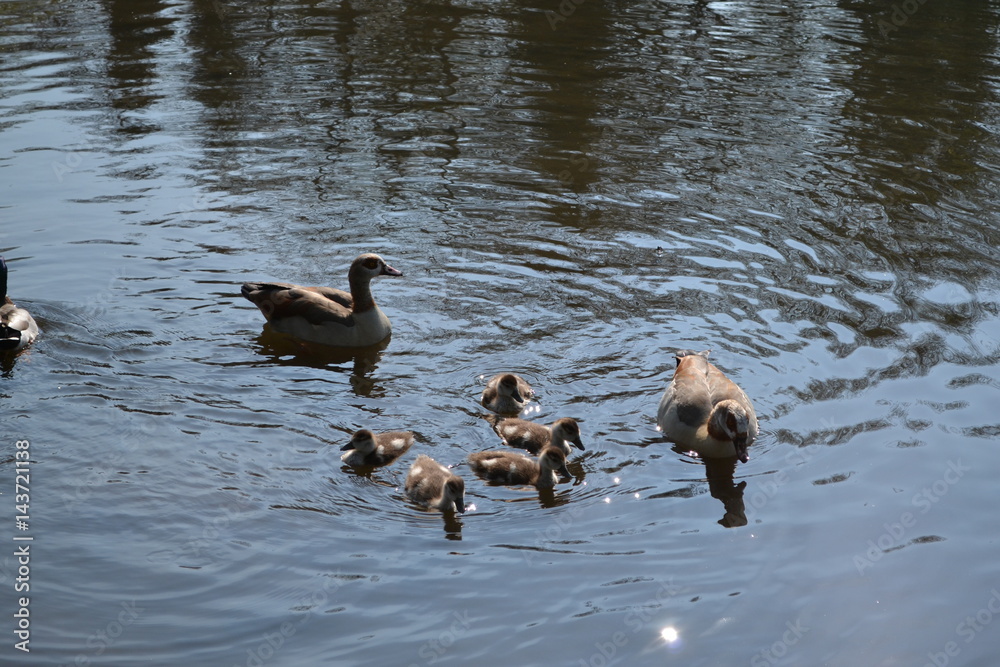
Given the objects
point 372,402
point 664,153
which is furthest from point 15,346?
point 664,153

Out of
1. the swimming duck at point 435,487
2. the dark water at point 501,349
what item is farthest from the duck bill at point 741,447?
the swimming duck at point 435,487

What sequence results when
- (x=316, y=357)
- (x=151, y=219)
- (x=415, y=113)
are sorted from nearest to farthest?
(x=316, y=357) < (x=151, y=219) < (x=415, y=113)

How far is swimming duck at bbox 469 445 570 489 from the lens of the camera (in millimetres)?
8680

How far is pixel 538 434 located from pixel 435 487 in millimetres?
1280

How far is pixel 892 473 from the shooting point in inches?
355

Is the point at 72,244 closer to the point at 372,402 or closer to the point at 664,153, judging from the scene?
the point at 372,402

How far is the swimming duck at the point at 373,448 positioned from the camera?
8703mm

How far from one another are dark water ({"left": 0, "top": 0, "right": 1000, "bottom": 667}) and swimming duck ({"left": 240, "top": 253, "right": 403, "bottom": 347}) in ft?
0.91

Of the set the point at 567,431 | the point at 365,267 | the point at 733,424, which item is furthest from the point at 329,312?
the point at 733,424

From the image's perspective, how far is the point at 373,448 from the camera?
8.79 metres

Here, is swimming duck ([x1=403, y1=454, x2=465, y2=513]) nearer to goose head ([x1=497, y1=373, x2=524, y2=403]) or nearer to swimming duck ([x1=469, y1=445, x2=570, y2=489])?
swimming duck ([x1=469, y1=445, x2=570, y2=489])

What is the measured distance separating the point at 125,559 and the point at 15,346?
380 centimetres

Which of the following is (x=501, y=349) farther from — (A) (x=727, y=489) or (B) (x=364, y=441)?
(A) (x=727, y=489)

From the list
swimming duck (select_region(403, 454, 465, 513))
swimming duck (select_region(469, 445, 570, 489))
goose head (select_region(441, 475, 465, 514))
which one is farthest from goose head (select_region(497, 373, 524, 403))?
goose head (select_region(441, 475, 465, 514))
